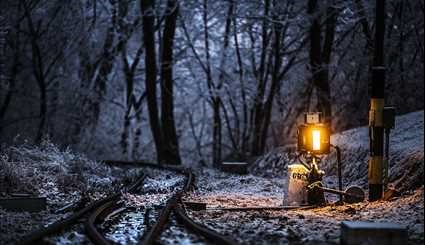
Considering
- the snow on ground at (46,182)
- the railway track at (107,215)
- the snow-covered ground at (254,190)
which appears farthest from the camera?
the snow on ground at (46,182)

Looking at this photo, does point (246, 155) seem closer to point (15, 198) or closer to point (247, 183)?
point (247, 183)

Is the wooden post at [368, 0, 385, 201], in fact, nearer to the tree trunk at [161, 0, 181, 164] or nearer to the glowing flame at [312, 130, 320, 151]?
the glowing flame at [312, 130, 320, 151]

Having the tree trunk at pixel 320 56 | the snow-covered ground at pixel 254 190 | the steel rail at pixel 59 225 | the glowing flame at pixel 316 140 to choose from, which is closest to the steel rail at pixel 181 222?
the snow-covered ground at pixel 254 190

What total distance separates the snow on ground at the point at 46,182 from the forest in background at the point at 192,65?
7.72 meters

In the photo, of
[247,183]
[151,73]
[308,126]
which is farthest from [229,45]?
[308,126]

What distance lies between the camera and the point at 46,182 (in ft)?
51.4

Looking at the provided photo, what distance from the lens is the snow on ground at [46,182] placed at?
433 inches

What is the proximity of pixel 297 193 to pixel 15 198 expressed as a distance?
523cm

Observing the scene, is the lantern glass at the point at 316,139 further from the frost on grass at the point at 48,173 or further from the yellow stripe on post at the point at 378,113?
the frost on grass at the point at 48,173

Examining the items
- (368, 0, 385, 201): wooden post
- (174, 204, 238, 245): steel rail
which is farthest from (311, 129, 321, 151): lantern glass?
(174, 204, 238, 245): steel rail

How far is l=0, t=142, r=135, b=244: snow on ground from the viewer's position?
1101cm

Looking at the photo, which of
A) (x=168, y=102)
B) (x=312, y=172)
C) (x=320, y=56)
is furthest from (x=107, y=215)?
(x=168, y=102)

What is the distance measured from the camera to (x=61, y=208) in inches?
498

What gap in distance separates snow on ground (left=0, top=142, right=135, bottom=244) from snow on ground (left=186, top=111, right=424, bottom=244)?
7.86ft
